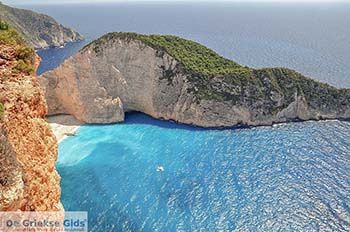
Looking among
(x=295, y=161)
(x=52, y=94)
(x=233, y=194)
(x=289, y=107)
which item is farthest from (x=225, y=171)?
(x=52, y=94)

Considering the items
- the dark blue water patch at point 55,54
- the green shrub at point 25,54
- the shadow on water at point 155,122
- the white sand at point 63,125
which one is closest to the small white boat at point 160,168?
the shadow on water at point 155,122

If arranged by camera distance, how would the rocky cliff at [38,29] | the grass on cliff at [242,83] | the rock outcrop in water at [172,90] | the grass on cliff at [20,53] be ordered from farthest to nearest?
the rocky cliff at [38,29], the grass on cliff at [242,83], the rock outcrop in water at [172,90], the grass on cliff at [20,53]

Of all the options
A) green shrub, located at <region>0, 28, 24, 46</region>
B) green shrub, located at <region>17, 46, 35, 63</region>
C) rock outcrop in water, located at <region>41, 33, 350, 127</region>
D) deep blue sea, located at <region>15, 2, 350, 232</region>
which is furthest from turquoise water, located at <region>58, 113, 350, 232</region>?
green shrub, located at <region>0, 28, 24, 46</region>

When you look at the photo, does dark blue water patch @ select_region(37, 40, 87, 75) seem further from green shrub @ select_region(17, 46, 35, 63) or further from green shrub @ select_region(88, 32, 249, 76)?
green shrub @ select_region(17, 46, 35, 63)

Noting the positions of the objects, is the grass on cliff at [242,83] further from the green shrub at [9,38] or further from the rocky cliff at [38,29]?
the rocky cliff at [38,29]

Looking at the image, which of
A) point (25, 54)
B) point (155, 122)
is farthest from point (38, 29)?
point (25, 54)

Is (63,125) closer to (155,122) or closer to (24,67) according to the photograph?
(155,122)

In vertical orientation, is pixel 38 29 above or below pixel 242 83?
above
